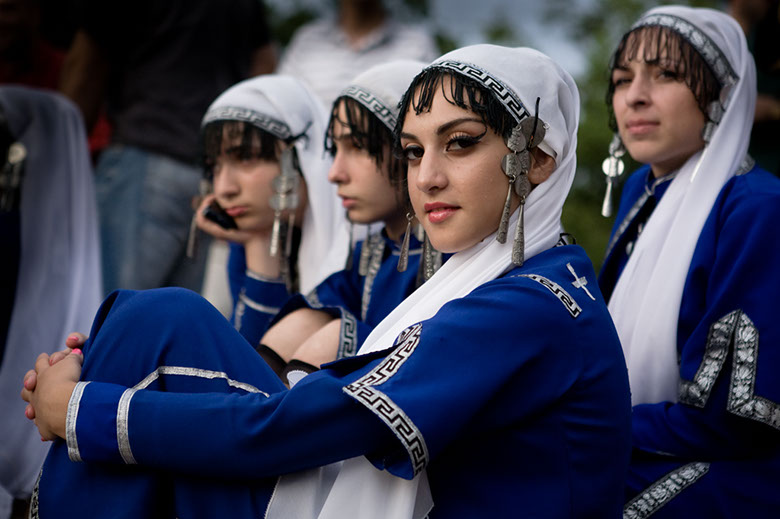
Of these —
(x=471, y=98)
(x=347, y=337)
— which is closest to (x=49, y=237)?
(x=347, y=337)

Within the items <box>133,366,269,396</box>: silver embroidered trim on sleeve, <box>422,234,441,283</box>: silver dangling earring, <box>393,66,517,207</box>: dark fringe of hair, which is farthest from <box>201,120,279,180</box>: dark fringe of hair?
<box>133,366,269,396</box>: silver embroidered trim on sleeve

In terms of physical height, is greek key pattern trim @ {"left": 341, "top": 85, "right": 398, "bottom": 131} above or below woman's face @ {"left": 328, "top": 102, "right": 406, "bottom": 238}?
above

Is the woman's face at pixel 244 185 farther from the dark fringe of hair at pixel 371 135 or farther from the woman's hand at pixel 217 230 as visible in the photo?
the dark fringe of hair at pixel 371 135

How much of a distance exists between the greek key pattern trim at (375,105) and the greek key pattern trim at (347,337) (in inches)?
28.5

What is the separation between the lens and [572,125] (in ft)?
7.75

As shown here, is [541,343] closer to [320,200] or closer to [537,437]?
Result: [537,437]

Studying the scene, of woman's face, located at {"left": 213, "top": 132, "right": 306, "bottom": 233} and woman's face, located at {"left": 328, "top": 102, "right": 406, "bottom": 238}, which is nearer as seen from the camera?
woman's face, located at {"left": 328, "top": 102, "right": 406, "bottom": 238}

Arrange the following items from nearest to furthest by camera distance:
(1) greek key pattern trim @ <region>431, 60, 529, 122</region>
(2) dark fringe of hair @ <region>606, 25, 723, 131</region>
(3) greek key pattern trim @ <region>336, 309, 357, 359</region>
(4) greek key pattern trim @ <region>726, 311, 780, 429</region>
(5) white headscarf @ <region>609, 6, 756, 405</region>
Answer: (1) greek key pattern trim @ <region>431, 60, 529, 122</region>, (4) greek key pattern trim @ <region>726, 311, 780, 429</region>, (5) white headscarf @ <region>609, 6, 756, 405</region>, (3) greek key pattern trim @ <region>336, 309, 357, 359</region>, (2) dark fringe of hair @ <region>606, 25, 723, 131</region>

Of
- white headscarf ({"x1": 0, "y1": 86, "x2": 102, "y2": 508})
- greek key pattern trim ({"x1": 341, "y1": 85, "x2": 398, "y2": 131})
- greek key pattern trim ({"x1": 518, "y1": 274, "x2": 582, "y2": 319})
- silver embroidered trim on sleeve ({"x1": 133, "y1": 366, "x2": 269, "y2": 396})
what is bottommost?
white headscarf ({"x1": 0, "y1": 86, "x2": 102, "y2": 508})

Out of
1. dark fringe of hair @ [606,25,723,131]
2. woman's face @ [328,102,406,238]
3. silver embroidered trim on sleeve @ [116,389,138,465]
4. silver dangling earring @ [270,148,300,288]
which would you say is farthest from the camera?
silver dangling earring @ [270,148,300,288]

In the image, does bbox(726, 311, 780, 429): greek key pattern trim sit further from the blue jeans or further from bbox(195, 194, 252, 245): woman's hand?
the blue jeans

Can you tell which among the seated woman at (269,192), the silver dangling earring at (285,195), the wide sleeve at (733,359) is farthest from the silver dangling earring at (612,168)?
Result: the silver dangling earring at (285,195)

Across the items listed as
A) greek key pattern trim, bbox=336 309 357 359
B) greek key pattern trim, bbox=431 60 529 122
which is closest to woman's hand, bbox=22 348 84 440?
greek key pattern trim, bbox=336 309 357 359

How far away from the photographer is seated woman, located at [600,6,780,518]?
2.47 meters
